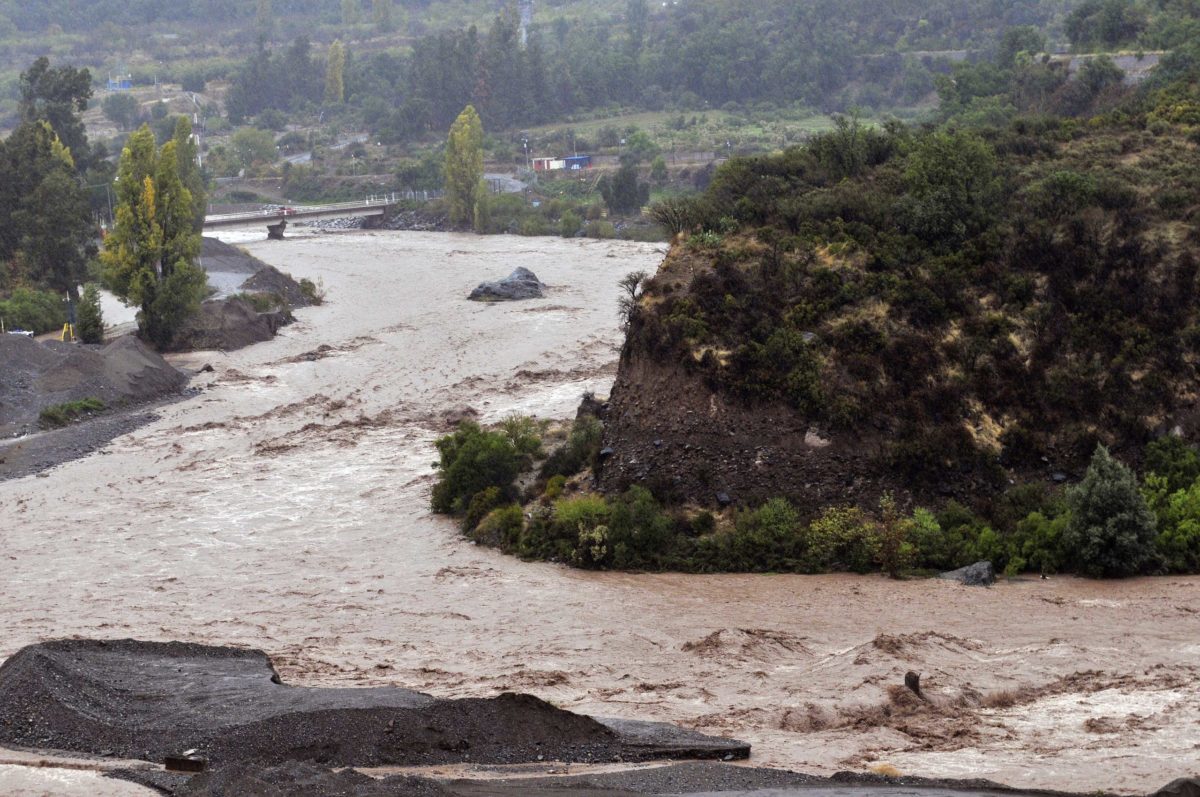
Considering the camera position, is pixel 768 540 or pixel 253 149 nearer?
pixel 768 540

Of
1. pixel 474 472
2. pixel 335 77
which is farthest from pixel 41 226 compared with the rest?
pixel 335 77

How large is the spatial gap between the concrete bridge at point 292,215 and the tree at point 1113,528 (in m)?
68.5

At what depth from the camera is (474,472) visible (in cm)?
3052

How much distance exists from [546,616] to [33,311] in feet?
114

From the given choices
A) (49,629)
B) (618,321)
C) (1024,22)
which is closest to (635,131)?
(1024,22)

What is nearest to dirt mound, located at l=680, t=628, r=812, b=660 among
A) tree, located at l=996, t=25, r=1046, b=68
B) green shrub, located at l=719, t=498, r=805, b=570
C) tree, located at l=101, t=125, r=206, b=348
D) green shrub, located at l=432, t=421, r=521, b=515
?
green shrub, located at l=719, t=498, r=805, b=570

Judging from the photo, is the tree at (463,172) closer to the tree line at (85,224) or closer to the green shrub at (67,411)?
the tree line at (85,224)

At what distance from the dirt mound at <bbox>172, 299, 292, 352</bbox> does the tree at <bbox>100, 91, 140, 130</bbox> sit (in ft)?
349

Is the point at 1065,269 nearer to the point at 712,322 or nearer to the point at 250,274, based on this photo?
the point at 712,322

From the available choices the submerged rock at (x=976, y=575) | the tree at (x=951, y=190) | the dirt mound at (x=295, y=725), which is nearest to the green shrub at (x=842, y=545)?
the submerged rock at (x=976, y=575)

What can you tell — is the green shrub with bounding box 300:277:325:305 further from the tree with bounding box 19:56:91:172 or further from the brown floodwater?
the brown floodwater

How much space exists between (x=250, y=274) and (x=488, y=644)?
142 ft

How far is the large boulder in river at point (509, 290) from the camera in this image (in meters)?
60.6

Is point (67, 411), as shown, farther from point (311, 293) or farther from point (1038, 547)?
point (1038, 547)
